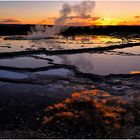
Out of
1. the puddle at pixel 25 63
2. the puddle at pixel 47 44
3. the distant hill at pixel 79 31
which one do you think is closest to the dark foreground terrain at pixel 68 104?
the puddle at pixel 25 63

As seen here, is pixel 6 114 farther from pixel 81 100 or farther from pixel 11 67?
pixel 11 67

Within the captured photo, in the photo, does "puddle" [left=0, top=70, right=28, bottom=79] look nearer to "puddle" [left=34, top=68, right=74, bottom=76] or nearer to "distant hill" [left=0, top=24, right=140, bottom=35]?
"puddle" [left=34, top=68, right=74, bottom=76]

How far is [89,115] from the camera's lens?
Answer: 7.32 metres

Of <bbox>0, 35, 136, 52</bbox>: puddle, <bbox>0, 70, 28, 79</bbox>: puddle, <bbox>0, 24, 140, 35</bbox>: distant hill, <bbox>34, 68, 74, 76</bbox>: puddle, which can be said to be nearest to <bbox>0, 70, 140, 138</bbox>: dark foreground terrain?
<bbox>0, 70, 28, 79</bbox>: puddle

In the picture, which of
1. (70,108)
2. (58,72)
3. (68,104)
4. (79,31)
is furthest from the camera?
(79,31)

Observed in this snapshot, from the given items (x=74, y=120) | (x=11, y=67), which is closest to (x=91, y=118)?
(x=74, y=120)

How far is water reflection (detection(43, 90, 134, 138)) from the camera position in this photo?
6477 millimetres

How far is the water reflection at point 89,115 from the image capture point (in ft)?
21.2

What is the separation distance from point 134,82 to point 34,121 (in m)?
5.27

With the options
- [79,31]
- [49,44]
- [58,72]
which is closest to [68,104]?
[58,72]

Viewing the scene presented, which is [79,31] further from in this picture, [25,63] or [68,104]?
[68,104]

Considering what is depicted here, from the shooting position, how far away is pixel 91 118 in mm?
7145

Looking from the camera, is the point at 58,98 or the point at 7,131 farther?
the point at 58,98

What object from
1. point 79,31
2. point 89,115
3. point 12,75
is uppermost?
point 12,75
